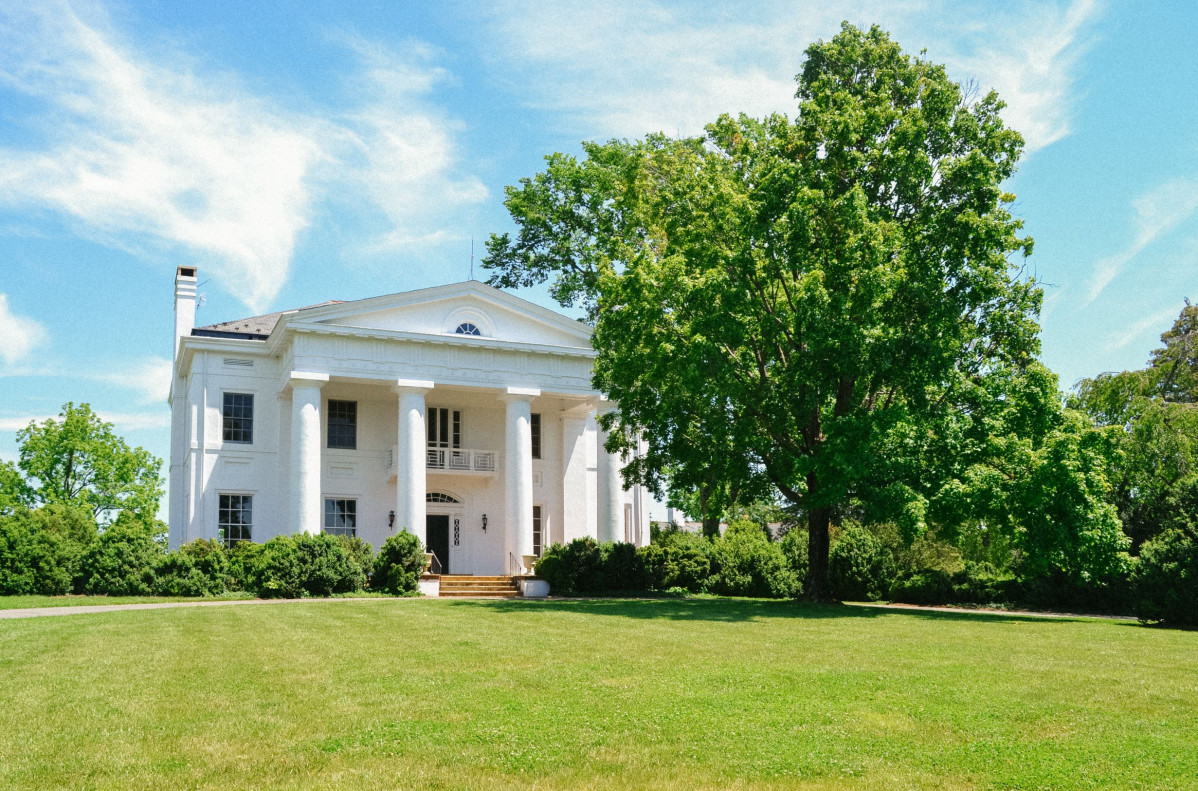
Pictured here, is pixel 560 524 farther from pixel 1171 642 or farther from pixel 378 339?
pixel 1171 642

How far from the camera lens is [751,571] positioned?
31859 millimetres

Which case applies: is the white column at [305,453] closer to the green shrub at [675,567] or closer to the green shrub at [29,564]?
the green shrub at [29,564]

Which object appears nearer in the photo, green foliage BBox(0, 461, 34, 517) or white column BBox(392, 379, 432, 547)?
white column BBox(392, 379, 432, 547)

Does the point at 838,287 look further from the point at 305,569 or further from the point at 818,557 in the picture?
the point at 305,569

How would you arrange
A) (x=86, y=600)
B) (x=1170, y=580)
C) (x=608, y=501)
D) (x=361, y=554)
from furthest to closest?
(x=608, y=501) < (x=361, y=554) < (x=86, y=600) < (x=1170, y=580)

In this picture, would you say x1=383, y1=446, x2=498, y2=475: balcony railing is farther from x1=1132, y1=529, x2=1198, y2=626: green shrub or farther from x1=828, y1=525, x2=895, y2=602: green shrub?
x1=1132, y1=529, x2=1198, y2=626: green shrub

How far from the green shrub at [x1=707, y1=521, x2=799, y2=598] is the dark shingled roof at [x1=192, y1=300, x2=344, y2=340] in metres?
15.4

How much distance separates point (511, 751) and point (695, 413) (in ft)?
59.0

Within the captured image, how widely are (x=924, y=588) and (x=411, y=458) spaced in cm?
1598

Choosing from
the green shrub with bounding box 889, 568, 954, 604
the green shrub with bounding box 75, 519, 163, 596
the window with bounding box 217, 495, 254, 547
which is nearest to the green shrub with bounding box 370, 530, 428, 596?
the green shrub with bounding box 75, 519, 163, 596

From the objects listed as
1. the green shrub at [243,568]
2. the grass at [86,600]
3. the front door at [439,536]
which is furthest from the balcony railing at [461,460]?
the grass at [86,600]

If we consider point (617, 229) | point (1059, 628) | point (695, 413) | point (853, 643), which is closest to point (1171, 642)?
point (1059, 628)

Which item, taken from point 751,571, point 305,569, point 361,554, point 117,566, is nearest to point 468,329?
point 361,554

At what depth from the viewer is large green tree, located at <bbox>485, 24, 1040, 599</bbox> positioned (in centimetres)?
2208
